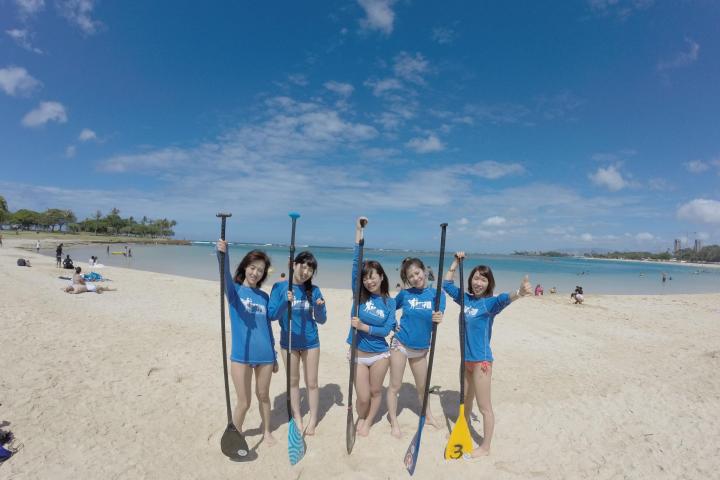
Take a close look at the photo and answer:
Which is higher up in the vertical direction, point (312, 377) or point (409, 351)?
point (409, 351)

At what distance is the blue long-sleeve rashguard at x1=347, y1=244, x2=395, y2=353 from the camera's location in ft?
13.0

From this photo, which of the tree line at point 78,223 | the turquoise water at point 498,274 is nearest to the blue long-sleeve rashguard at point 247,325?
the turquoise water at point 498,274

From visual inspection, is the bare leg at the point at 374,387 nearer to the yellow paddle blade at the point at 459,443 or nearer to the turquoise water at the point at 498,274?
the yellow paddle blade at the point at 459,443

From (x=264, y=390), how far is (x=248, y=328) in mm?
761

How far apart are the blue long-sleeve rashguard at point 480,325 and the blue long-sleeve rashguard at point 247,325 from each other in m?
2.07

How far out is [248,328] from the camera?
363 cm

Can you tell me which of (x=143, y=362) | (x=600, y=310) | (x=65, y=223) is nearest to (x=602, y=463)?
(x=143, y=362)

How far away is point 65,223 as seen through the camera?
91.6 metres

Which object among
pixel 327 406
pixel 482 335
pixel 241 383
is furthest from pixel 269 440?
pixel 482 335

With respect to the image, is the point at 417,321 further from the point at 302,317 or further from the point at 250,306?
the point at 250,306

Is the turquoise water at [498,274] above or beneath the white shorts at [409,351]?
beneath

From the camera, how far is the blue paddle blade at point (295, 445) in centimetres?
380

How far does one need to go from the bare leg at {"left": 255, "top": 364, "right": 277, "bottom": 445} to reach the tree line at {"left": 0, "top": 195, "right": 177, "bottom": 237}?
93897mm

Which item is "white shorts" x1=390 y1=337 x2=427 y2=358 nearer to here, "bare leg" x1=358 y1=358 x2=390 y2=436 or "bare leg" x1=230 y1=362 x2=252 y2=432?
"bare leg" x1=358 y1=358 x2=390 y2=436
